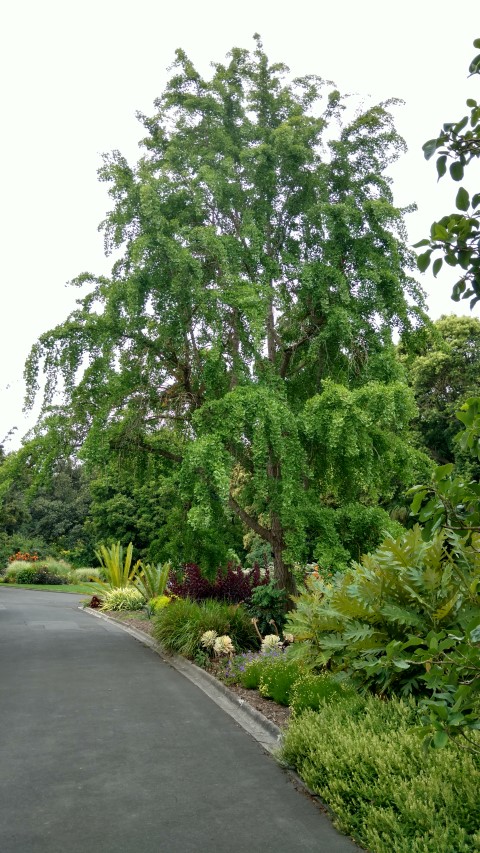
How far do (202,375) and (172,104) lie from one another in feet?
20.6

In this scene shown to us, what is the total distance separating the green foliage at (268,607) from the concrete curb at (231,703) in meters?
1.45

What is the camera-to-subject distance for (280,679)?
7.32 metres

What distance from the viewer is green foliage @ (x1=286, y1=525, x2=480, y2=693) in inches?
231

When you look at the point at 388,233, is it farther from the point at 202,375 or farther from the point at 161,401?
the point at 161,401

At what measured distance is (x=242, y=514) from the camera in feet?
41.0

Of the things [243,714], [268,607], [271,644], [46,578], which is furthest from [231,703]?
[46,578]

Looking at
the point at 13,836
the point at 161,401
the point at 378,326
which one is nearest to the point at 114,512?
the point at 161,401

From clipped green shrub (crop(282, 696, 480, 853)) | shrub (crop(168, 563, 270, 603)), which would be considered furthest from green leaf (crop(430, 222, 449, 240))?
shrub (crop(168, 563, 270, 603))

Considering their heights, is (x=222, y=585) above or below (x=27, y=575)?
above

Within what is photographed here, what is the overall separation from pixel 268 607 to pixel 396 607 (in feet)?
17.5

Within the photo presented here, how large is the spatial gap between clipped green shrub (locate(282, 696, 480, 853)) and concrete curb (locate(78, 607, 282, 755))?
0.91 meters

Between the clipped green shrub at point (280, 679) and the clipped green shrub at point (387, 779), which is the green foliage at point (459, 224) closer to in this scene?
the clipped green shrub at point (387, 779)

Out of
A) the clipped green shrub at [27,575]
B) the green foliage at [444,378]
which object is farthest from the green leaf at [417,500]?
the clipped green shrub at [27,575]

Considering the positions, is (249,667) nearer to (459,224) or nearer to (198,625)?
(198,625)
